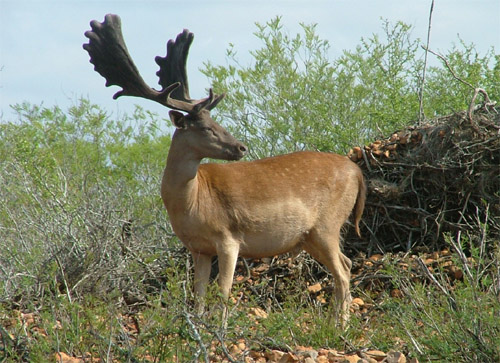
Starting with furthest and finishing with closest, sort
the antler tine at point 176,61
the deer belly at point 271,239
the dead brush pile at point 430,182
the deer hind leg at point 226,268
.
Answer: the dead brush pile at point 430,182, the antler tine at point 176,61, the deer belly at point 271,239, the deer hind leg at point 226,268

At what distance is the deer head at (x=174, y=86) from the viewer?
726 cm

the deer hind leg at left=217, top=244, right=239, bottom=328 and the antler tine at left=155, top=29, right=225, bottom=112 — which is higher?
the antler tine at left=155, top=29, right=225, bottom=112

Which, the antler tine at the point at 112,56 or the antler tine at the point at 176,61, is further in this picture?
the antler tine at the point at 176,61

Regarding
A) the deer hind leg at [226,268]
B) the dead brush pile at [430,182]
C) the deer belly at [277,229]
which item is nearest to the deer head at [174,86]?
the deer belly at [277,229]

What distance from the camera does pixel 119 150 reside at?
18562 millimetres

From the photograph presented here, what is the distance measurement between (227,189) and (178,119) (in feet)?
2.74

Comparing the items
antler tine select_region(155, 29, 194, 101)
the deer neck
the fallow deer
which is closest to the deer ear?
the fallow deer

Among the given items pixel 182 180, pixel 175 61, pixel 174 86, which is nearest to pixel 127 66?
pixel 175 61

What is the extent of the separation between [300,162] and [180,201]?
1437 millimetres

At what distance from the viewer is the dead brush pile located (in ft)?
27.9

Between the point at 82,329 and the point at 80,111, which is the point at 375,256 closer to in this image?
the point at 82,329

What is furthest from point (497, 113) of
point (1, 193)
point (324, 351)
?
point (1, 193)

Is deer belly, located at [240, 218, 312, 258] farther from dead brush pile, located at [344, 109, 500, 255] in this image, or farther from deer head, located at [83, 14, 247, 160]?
dead brush pile, located at [344, 109, 500, 255]

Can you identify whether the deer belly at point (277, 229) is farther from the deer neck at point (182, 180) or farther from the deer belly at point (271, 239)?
the deer neck at point (182, 180)
